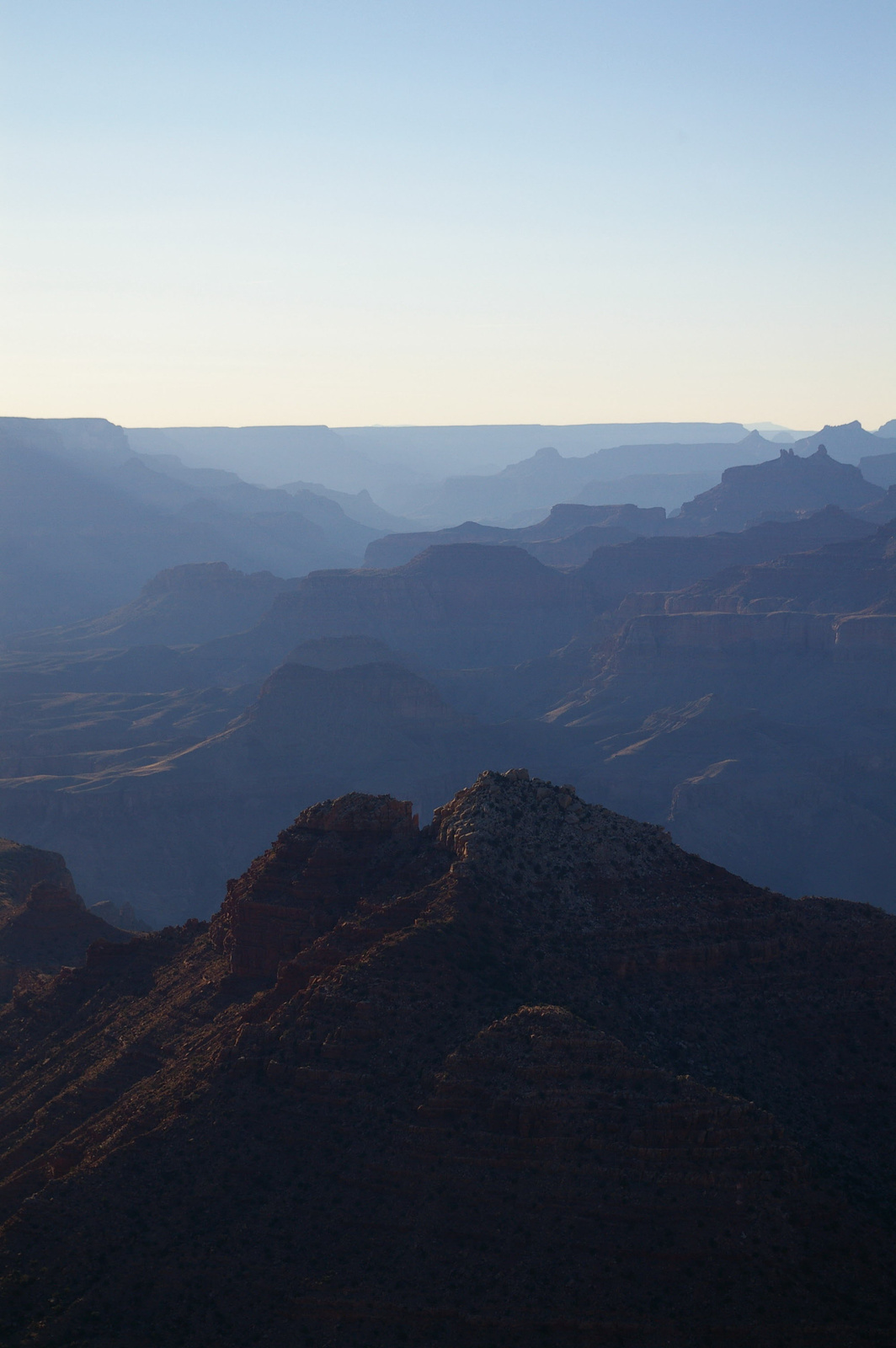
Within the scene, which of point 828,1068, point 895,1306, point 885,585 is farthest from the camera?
point 885,585

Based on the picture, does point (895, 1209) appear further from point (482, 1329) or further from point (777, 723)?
point (777, 723)

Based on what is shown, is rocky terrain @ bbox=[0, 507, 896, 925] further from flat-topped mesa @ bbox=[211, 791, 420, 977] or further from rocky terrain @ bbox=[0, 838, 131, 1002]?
flat-topped mesa @ bbox=[211, 791, 420, 977]

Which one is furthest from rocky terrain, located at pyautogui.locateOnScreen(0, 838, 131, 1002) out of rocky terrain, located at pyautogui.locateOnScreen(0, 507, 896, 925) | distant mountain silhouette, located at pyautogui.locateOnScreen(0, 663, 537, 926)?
distant mountain silhouette, located at pyautogui.locateOnScreen(0, 663, 537, 926)

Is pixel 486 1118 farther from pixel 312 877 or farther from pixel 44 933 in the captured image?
pixel 44 933

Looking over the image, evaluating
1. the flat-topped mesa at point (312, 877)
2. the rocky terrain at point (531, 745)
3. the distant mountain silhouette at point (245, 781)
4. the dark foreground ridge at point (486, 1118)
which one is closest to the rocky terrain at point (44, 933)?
the dark foreground ridge at point (486, 1118)

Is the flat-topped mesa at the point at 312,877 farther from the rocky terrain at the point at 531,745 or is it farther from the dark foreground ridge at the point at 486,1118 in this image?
the rocky terrain at the point at 531,745

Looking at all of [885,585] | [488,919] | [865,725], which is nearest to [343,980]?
[488,919]
